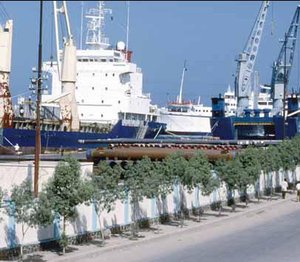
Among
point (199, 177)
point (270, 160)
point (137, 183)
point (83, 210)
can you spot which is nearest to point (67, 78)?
point (270, 160)

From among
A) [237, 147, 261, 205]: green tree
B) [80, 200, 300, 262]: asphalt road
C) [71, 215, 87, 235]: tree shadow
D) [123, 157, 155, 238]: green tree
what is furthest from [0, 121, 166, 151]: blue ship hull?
[71, 215, 87, 235]: tree shadow

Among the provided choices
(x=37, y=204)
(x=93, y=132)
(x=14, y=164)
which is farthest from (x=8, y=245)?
(x=93, y=132)

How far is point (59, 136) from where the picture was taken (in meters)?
61.8

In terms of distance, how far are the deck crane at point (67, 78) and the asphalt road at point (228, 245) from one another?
37001 mm

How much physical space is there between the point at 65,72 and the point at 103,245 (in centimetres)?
4449

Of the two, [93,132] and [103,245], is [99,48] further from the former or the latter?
[103,245]

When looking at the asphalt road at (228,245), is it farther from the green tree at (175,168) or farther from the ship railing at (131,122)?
the ship railing at (131,122)

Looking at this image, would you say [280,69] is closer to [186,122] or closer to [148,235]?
[186,122]

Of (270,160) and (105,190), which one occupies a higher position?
(270,160)

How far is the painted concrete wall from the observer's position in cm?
1666

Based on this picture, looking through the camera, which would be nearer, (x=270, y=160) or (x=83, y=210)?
(x=83, y=210)

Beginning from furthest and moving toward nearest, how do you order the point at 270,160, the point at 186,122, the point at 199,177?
the point at 186,122, the point at 270,160, the point at 199,177

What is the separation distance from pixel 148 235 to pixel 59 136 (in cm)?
4105

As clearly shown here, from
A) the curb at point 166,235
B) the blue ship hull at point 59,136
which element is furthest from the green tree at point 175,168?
the blue ship hull at point 59,136
